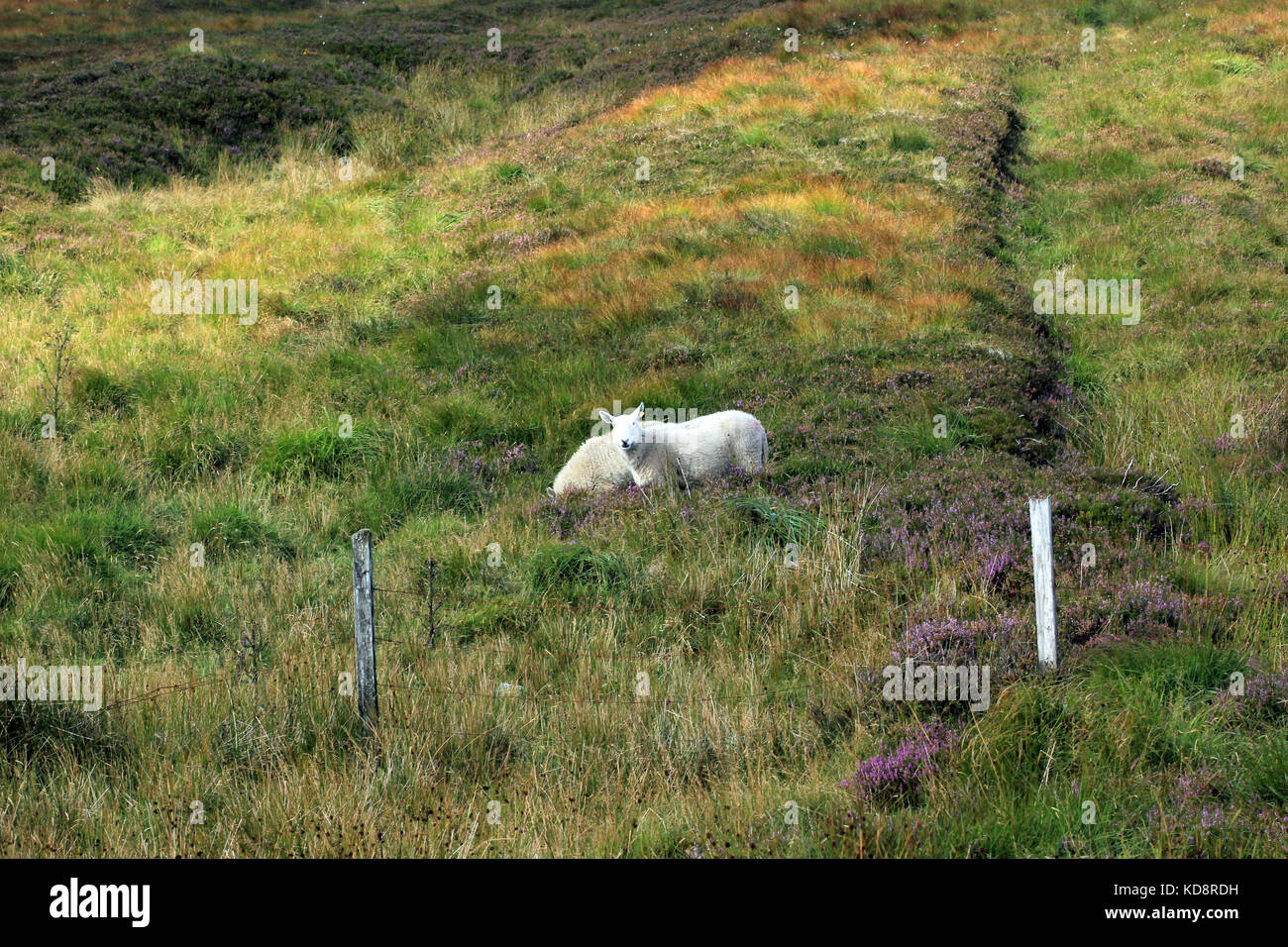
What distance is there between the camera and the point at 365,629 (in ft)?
18.3

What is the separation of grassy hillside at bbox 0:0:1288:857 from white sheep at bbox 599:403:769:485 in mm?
370

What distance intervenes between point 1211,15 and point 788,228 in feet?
74.9

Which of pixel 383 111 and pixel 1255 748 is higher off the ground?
pixel 383 111

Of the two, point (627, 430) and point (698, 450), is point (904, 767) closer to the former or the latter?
point (627, 430)

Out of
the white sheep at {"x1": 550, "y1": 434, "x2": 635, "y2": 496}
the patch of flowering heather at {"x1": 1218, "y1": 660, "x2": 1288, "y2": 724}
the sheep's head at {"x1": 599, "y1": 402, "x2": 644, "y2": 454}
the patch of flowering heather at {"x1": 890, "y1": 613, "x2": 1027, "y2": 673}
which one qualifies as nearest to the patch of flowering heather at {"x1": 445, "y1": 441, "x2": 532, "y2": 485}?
the white sheep at {"x1": 550, "y1": 434, "x2": 635, "y2": 496}

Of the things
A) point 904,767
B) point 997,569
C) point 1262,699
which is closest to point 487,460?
point 997,569

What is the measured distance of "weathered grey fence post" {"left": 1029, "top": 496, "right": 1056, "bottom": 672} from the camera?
5770mm

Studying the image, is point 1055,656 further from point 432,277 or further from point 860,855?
point 432,277

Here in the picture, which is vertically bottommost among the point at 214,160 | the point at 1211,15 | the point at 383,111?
the point at 214,160

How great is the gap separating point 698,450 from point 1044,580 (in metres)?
4.31

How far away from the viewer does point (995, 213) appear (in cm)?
1817

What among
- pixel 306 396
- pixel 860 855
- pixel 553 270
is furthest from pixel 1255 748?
pixel 553 270
